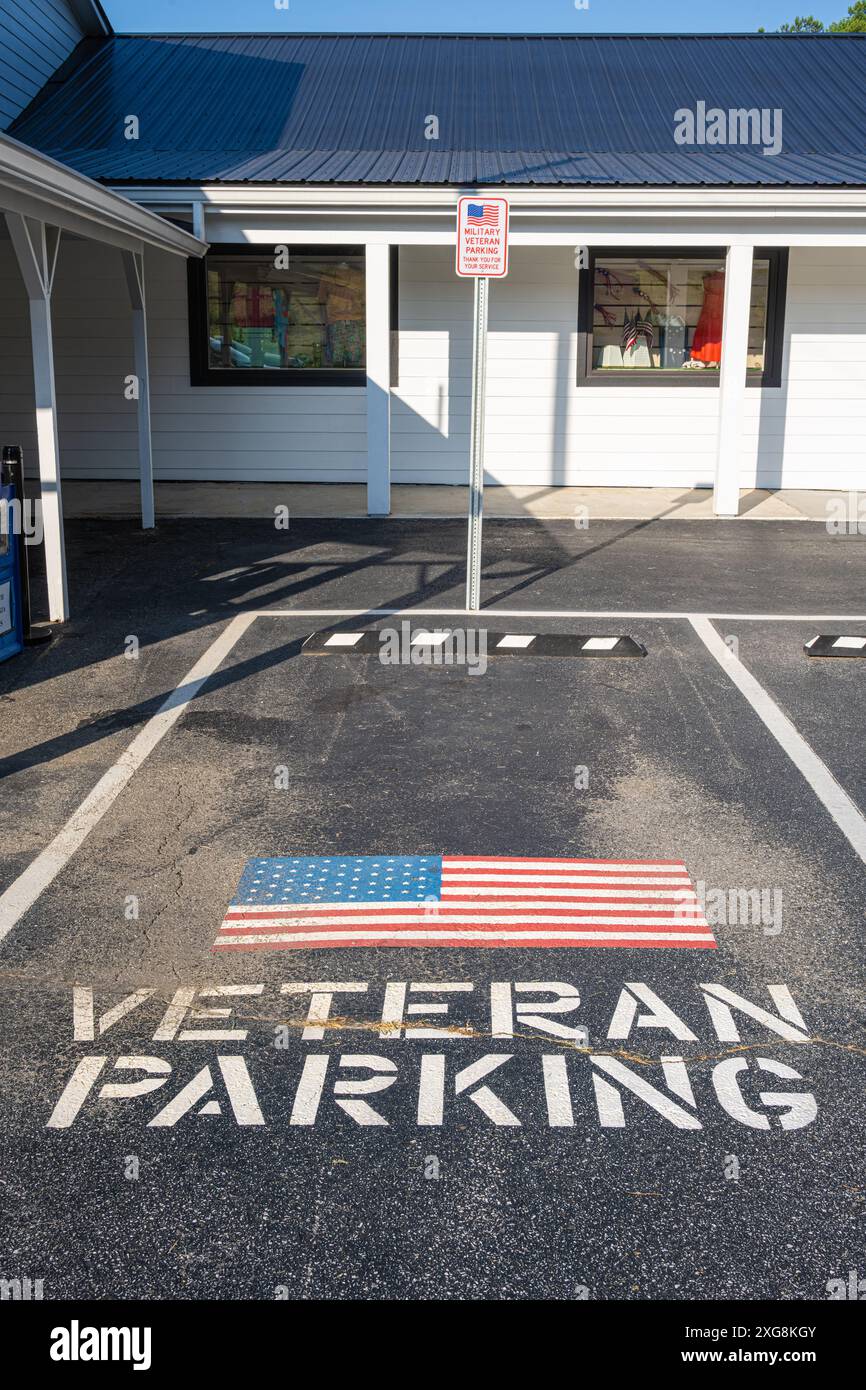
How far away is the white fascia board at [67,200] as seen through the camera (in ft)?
24.1

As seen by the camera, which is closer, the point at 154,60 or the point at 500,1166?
the point at 500,1166

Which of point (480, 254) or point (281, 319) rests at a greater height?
point (480, 254)

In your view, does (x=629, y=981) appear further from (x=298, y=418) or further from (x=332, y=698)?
(x=298, y=418)

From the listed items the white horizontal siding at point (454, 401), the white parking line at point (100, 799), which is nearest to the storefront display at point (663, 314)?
the white horizontal siding at point (454, 401)

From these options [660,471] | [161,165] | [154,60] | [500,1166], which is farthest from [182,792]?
[154,60]

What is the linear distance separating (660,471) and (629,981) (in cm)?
1249

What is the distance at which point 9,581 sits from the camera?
27.8 ft

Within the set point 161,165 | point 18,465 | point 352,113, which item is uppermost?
point 352,113

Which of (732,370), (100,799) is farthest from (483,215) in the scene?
(732,370)

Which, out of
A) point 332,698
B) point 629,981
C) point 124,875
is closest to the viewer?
point 629,981

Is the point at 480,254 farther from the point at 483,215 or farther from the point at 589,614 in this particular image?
the point at 589,614

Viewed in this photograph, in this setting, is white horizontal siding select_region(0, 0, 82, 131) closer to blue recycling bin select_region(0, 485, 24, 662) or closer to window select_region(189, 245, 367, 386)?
window select_region(189, 245, 367, 386)

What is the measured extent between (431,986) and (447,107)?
1519 centimetres

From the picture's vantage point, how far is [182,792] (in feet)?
20.6
